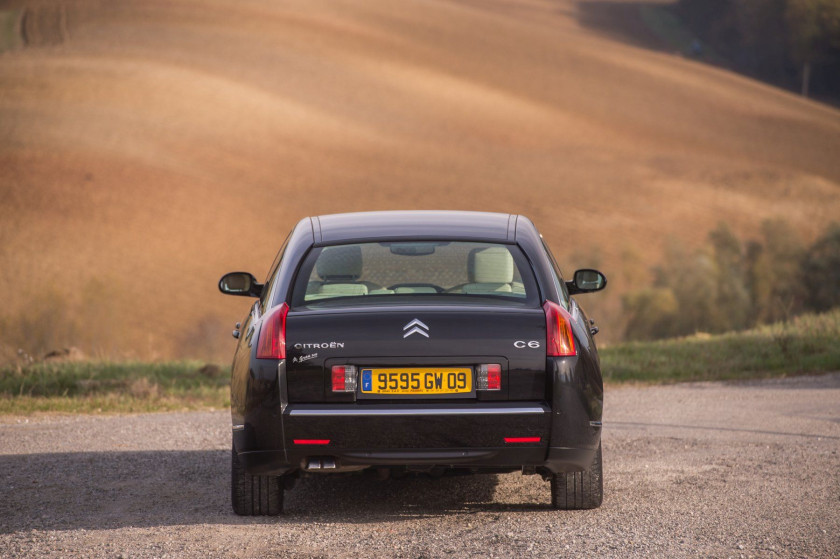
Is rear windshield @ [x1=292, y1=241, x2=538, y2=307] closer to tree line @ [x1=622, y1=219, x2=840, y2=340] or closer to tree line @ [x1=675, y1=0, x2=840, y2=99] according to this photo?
tree line @ [x1=622, y1=219, x2=840, y2=340]

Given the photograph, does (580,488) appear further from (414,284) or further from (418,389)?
(414,284)

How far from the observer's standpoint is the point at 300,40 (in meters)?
72.4

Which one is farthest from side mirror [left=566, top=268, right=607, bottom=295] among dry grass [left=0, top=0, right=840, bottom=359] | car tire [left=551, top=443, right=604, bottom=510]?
dry grass [left=0, top=0, right=840, bottom=359]

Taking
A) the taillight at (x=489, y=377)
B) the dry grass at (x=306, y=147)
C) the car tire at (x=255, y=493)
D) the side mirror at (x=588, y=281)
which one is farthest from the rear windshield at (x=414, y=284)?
the dry grass at (x=306, y=147)

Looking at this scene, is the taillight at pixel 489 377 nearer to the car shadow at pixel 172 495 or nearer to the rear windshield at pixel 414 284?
the rear windshield at pixel 414 284

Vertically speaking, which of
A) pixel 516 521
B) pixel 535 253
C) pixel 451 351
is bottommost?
pixel 516 521

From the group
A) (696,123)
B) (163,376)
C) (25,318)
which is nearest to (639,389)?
(163,376)

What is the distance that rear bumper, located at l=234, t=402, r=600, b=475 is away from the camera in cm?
524

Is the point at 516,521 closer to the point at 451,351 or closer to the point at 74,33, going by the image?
the point at 451,351

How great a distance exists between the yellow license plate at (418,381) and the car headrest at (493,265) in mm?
1008

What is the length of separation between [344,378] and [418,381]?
1.17 feet

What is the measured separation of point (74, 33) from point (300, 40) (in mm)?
14338

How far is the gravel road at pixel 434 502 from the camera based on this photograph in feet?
16.9

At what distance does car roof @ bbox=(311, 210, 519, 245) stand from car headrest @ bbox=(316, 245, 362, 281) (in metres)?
0.10
